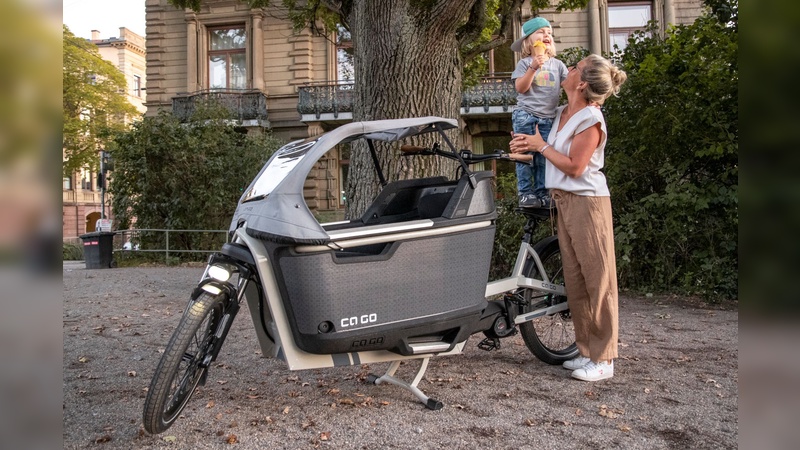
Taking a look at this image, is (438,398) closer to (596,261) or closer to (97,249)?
(596,261)

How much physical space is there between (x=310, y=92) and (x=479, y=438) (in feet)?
67.6

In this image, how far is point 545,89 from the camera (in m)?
4.38

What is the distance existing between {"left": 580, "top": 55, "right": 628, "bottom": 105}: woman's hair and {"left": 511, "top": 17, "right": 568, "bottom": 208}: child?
0.50 metres

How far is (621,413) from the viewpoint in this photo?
10.8 ft

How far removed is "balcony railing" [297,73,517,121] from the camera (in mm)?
20812

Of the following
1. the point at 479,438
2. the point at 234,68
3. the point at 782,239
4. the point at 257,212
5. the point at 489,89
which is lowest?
the point at 479,438

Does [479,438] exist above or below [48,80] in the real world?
below

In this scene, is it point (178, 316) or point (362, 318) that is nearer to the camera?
point (362, 318)

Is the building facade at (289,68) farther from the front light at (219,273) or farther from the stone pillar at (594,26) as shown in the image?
the front light at (219,273)

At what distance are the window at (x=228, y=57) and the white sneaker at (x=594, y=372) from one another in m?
22.3

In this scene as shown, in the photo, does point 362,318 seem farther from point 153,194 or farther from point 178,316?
point 153,194

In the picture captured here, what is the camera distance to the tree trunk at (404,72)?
5547mm

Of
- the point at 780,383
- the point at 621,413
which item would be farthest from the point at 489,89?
the point at 780,383

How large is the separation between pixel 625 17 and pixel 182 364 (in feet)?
71.5
